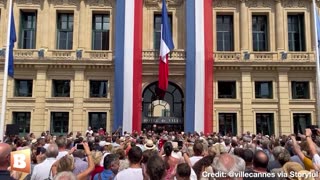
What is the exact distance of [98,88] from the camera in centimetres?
3038

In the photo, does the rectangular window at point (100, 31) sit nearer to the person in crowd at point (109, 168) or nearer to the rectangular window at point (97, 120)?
the rectangular window at point (97, 120)

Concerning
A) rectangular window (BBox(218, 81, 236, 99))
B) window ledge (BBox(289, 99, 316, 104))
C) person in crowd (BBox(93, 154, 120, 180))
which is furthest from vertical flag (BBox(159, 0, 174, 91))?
person in crowd (BBox(93, 154, 120, 180))

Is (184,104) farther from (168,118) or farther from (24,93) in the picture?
(24,93)

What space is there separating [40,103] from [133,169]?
25.2 m

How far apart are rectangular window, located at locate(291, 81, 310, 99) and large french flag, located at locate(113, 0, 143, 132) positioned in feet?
42.7

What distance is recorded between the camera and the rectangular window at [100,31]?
3125cm

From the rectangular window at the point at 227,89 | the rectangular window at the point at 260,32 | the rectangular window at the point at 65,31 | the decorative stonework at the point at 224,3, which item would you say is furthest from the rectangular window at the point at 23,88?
the rectangular window at the point at 260,32

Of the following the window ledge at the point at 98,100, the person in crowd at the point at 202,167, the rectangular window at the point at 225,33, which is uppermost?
the rectangular window at the point at 225,33

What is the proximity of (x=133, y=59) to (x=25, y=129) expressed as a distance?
35.0 ft

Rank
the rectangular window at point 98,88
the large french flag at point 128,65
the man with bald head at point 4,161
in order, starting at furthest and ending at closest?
the rectangular window at point 98,88 < the large french flag at point 128,65 < the man with bald head at point 4,161

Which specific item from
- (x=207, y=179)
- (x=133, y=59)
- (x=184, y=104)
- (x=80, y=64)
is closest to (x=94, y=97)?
(x=80, y=64)

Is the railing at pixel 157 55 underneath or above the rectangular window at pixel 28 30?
underneath

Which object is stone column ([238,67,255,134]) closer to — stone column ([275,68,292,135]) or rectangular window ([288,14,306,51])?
stone column ([275,68,292,135])

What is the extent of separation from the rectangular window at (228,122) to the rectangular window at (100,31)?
11.4 m
